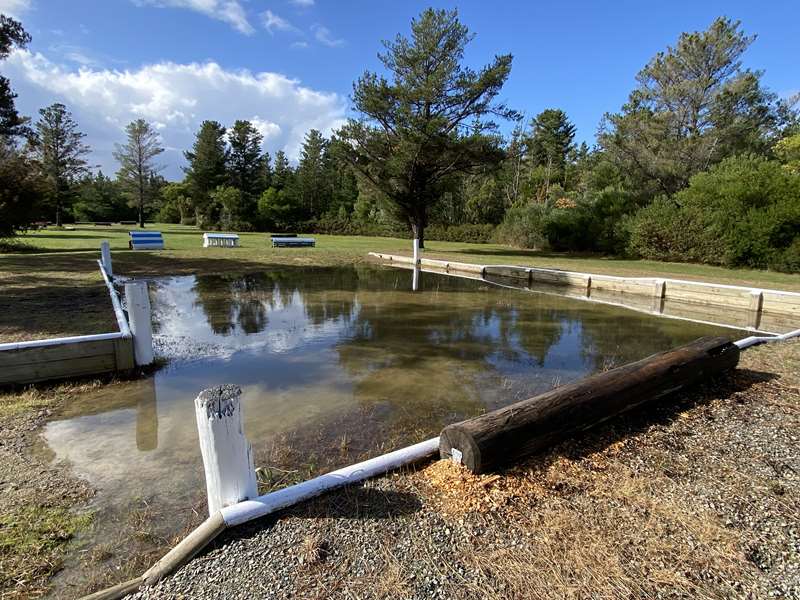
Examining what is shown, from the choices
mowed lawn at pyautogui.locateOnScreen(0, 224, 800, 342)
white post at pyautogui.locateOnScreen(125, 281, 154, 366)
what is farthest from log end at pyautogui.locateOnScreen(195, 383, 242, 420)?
mowed lawn at pyautogui.locateOnScreen(0, 224, 800, 342)

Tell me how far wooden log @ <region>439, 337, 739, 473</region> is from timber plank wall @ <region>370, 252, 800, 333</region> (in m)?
5.72

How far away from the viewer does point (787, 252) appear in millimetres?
14578

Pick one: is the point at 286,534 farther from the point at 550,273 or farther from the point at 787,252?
the point at 787,252

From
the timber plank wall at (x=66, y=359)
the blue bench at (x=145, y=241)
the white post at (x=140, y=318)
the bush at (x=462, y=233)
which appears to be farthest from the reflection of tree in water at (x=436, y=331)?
the bush at (x=462, y=233)

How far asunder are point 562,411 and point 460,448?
83 cm

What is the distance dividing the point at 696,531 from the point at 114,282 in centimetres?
1134

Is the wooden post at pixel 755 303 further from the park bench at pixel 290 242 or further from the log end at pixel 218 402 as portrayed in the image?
the park bench at pixel 290 242

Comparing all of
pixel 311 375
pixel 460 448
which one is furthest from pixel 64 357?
pixel 460 448

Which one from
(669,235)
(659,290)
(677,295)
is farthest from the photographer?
(669,235)

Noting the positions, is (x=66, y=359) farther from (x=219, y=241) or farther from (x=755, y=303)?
(x=219, y=241)

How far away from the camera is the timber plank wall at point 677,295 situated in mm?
8953

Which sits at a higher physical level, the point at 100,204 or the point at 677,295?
the point at 100,204

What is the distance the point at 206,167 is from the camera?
4266cm

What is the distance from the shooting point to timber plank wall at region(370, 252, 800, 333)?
29.4 feet
